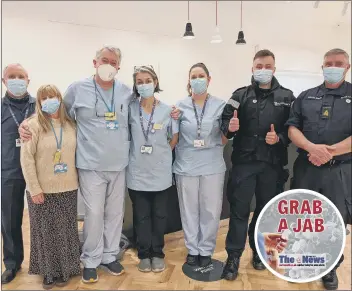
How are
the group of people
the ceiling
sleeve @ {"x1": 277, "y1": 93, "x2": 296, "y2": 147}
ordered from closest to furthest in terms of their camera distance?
the group of people, sleeve @ {"x1": 277, "y1": 93, "x2": 296, "y2": 147}, the ceiling

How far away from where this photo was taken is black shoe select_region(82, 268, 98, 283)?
6.96ft

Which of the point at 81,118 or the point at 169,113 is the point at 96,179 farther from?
the point at 169,113

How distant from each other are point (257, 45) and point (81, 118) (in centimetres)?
485

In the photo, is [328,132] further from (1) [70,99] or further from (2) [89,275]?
(2) [89,275]

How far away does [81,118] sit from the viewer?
6.61 ft

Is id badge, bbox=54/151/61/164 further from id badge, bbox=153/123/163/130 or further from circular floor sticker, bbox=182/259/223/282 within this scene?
circular floor sticker, bbox=182/259/223/282

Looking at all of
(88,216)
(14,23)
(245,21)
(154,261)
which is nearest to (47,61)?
(14,23)

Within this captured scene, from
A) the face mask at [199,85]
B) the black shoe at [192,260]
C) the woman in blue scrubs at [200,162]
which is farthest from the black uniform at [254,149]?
the black shoe at [192,260]

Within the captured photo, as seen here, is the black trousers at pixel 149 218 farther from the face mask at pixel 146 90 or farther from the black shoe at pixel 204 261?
the face mask at pixel 146 90

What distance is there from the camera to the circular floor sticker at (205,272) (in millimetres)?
2191

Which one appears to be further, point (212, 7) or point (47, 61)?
point (212, 7)

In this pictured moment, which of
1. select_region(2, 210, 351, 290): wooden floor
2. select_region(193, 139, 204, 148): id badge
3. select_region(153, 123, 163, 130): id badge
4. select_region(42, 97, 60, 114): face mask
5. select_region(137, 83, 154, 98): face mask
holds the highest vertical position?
select_region(137, 83, 154, 98): face mask

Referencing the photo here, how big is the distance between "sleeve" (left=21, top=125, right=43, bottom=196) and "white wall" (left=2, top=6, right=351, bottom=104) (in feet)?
7.80

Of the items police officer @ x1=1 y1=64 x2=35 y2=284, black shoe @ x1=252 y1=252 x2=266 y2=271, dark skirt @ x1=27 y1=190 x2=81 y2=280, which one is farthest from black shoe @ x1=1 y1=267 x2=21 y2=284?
black shoe @ x1=252 y1=252 x2=266 y2=271
